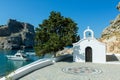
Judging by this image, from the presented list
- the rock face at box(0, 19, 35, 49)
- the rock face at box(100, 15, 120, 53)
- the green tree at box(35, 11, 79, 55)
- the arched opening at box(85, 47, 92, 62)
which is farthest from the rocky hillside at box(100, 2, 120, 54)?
the rock face at box(0, 19, 35, 49)

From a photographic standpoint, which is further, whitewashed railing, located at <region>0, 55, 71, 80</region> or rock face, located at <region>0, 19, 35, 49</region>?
rock face, located at <region>0, 19, 35, 49</region>

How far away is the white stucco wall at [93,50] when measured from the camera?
94.3ft

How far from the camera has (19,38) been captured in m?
188

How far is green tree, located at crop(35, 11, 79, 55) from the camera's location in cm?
2838

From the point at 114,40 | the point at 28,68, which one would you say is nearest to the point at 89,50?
the point at 28,68

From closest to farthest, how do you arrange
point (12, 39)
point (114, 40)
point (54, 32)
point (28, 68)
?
point (28, 68)
point (54, 32)
point (114, 40)
point (12, 39)

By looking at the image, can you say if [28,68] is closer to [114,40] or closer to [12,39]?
[114,40]

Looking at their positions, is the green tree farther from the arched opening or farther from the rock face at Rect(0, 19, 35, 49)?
the rock face at Rect(0, 19, 35, 49)

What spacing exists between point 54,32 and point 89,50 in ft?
21.2

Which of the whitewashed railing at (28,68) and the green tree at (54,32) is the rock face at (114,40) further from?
the whitewashed railing at (28,68)

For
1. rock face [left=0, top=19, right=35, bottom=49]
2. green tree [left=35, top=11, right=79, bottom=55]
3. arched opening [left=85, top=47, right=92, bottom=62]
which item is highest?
rock face [left=0, top=19, right=35, bottom=49]

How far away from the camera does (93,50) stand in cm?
2912

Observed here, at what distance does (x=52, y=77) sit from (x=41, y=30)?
12.0m

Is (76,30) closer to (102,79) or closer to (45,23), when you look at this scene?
(45,23)
